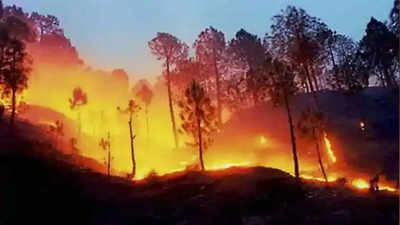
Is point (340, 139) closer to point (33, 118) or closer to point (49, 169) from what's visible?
point (49, 169)

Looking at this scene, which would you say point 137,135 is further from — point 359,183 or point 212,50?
point 359,183

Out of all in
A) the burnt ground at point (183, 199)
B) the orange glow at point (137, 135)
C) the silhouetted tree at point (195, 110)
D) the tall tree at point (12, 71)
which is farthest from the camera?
the orange glow at point (137, 135)

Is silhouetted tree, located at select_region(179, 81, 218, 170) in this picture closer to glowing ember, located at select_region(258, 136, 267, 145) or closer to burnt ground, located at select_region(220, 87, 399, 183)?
burnt ground, located at select_region(220, 87, 399, 183)

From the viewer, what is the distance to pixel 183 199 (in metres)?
38.7

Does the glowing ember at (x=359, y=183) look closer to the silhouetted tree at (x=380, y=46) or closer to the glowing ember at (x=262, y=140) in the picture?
the glowing ember at (x=262, y=140)

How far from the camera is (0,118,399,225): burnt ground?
33.8 m

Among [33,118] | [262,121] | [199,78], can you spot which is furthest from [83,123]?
[262,121]

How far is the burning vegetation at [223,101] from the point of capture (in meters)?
53.1

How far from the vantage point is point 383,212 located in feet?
109

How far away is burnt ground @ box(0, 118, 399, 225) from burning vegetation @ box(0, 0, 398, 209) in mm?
6385

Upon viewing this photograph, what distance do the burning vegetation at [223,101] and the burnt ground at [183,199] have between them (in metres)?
6.39

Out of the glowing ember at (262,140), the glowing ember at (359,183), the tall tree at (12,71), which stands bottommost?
the glowing ember at (359,183)

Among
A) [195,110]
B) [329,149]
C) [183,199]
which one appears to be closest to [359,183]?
[329,149]

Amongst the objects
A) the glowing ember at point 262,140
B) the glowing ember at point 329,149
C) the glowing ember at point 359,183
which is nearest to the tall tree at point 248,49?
the glowing ember at point 262,140
